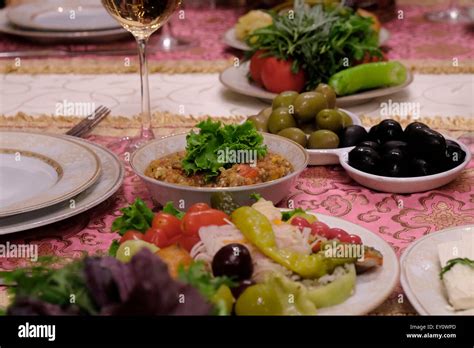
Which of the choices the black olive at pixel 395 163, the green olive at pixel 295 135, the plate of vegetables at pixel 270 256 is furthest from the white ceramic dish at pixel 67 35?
the plate of vegetables at pixel 270 256

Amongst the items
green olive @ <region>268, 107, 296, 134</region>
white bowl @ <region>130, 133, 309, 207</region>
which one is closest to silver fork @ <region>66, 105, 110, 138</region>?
white bowl @ <region>130, 133, 309, 207</region>

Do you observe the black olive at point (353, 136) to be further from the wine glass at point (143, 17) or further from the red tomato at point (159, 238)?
the red tomato at point (159, 238)

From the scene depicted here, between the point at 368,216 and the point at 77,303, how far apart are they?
63 centimetres

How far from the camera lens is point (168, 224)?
109cm

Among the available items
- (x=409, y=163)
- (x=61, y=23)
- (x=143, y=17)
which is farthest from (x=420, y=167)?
(x=61, y=23)

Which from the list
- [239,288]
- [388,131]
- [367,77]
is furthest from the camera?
[367,77]

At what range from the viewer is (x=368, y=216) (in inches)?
52.0

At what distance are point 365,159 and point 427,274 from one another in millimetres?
393

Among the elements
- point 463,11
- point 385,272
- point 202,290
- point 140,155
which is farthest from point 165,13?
point 463,11

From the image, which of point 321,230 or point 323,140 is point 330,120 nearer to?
point 323,140

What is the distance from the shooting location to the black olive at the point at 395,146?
1.41 meters

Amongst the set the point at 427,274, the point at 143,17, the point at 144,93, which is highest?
the point at 143,17

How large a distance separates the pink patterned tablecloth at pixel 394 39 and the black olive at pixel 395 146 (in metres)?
0.93

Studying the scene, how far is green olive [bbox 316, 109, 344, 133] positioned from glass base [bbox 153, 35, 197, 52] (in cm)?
93
